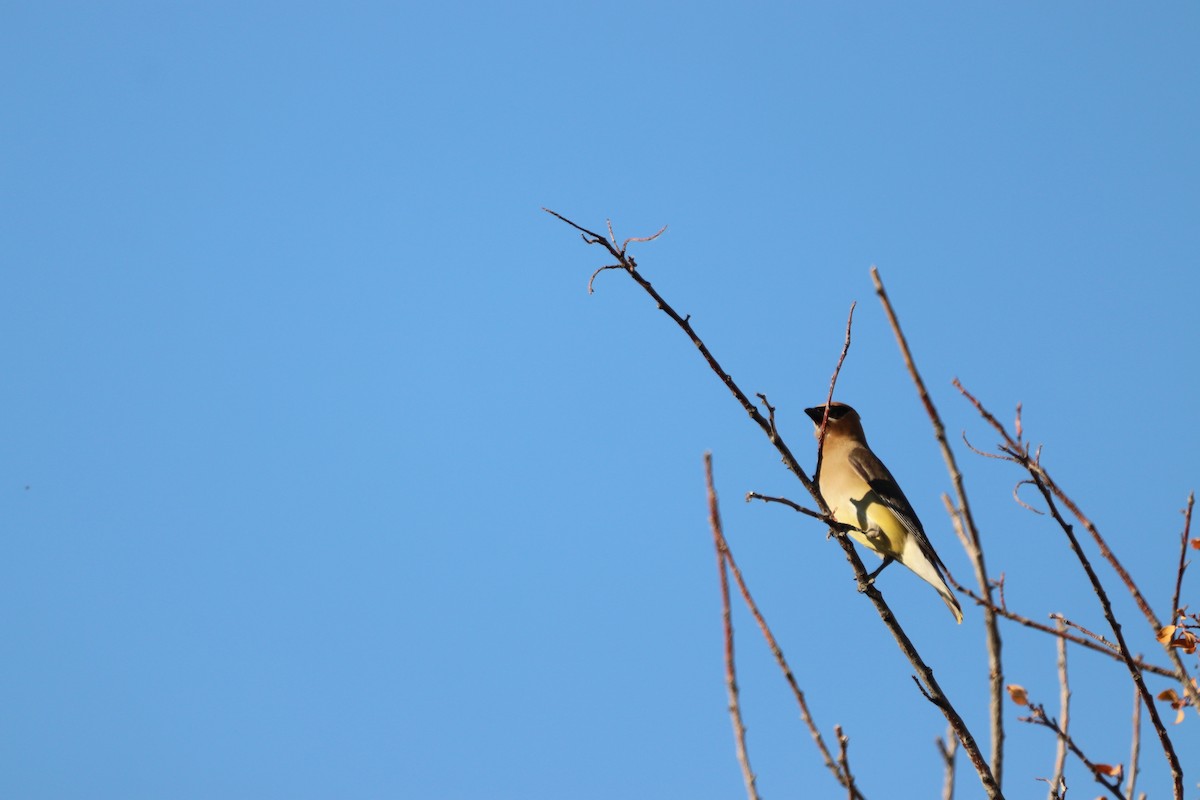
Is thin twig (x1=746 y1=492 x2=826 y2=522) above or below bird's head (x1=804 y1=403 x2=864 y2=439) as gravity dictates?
below

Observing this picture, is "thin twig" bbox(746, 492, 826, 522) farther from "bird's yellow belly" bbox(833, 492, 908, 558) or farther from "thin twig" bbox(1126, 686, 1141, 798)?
"bird's yellow belly" bbox(833, 492, 908, 558)

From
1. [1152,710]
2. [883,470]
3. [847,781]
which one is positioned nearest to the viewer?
[847,781]

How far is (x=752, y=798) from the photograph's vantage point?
2.13 m

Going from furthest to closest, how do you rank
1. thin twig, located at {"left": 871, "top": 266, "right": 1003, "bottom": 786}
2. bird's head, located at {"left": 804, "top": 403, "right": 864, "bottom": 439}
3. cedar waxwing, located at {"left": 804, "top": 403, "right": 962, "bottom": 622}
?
bird's head, located at {"left": 804, "top": 403, "right": 864, "bottom": 439}, cedar waxwing, located at {"left": 804, "top": 403, "right": 962, "bottom": 622}, thin twig, located at {"left": 871, "top": 266, "right": 1003, "bottom": 786}

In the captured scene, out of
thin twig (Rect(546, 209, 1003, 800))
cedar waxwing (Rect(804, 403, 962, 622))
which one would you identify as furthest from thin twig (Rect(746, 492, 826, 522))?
cedar waxwing (Rect(804, 403, 962, 622))

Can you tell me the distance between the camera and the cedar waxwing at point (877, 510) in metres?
5.80

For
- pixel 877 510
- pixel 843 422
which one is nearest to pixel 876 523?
pixel 877 510

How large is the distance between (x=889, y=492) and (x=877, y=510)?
18 cm

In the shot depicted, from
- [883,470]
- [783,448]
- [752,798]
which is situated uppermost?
[883,470]

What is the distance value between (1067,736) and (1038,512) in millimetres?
582

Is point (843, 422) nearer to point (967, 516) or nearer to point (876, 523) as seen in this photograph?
point (876, 523)

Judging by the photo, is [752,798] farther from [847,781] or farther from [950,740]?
[950,740]

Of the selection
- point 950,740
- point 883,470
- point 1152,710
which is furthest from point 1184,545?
point 883,470

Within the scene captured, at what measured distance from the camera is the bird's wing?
19.3 ft
